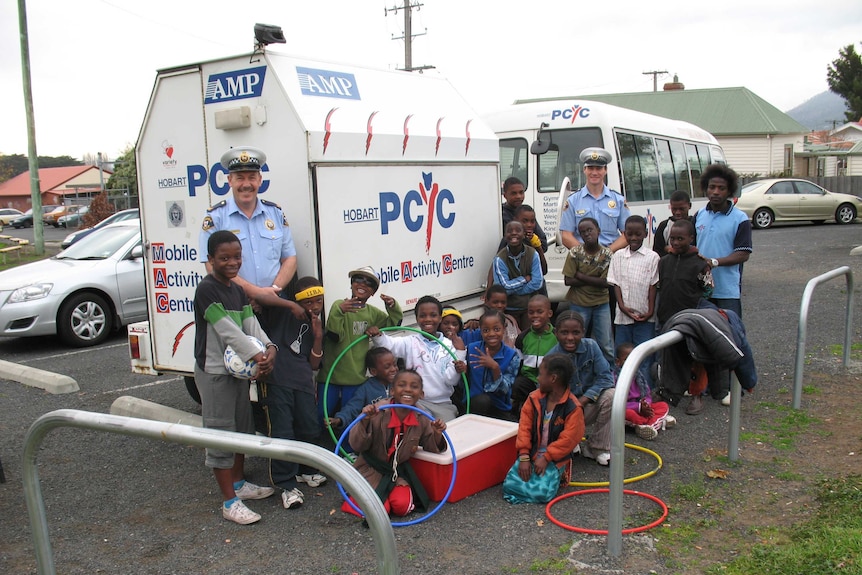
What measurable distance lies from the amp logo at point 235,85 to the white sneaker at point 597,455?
3390 millimetres

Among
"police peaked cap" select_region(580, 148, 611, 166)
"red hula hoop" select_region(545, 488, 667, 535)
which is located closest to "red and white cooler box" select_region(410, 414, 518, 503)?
"red hula hoop" select_region(545, 488, 667, 535)

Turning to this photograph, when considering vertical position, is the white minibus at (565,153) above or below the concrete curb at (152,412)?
above

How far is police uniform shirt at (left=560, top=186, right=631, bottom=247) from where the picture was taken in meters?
7.19

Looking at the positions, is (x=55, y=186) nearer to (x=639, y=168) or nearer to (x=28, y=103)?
(x=28, y=103)

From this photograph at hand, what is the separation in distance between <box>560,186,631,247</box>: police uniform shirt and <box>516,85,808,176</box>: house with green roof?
103 feet

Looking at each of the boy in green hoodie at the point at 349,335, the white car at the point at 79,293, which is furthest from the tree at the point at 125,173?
the boy in green hoodie at the point at 349,335

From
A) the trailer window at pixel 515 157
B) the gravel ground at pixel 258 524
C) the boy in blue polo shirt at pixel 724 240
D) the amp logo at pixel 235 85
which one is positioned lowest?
the gravel ground at pixel 258 524

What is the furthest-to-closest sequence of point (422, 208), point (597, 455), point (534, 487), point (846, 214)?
point (846, 214)
point (422, 208)
point (597, 455)
point (534, 487)

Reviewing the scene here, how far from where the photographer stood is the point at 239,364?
4.25 m

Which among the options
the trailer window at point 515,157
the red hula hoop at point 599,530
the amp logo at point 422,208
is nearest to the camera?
the red hula hoop at point 599,530

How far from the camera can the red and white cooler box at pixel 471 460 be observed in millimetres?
4535

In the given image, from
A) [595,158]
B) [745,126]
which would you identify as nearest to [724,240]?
[595,158]

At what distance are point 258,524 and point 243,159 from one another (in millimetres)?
2289

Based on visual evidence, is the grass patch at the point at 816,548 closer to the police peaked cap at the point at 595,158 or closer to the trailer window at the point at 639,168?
the police peaked cap at the point at 595,158
